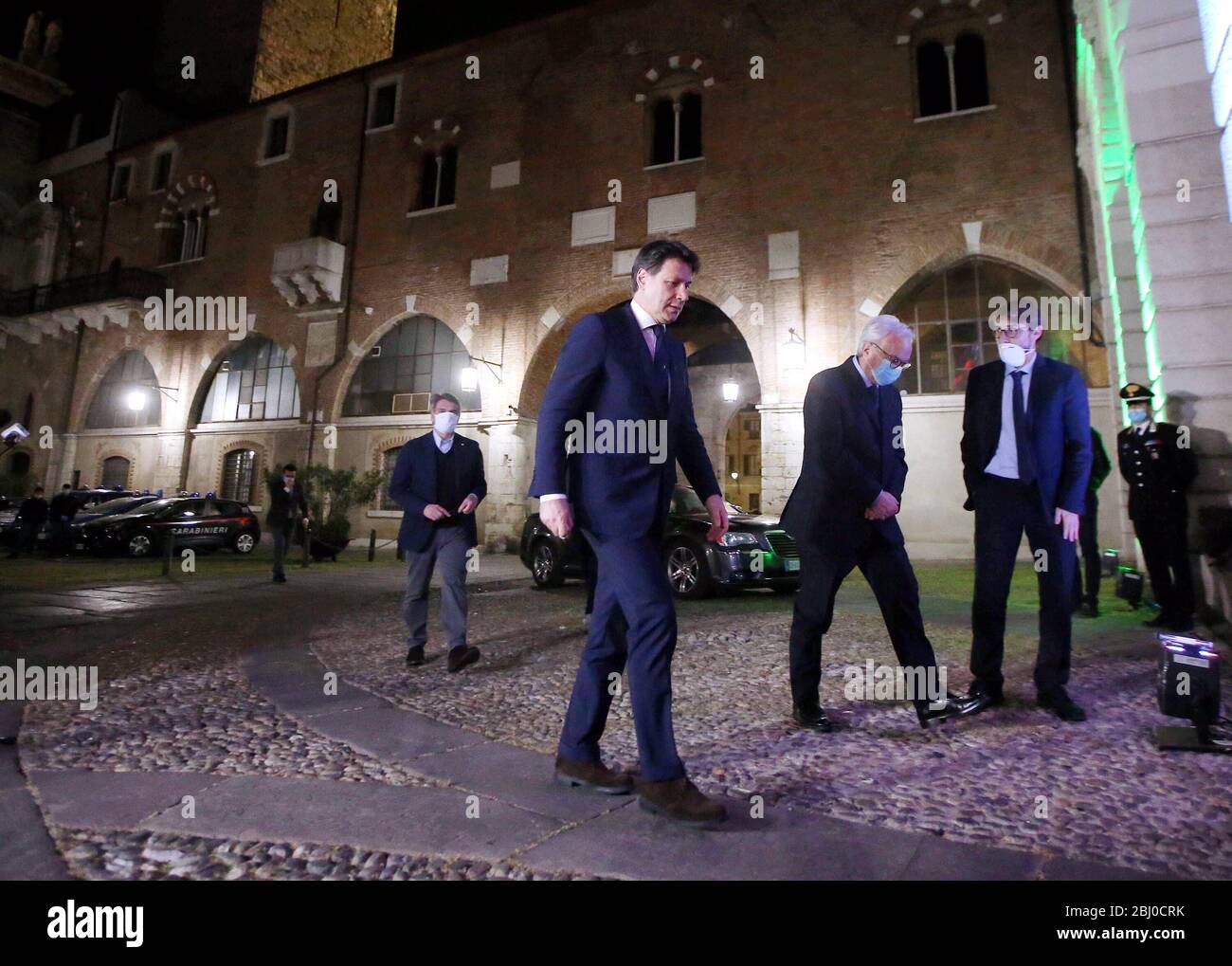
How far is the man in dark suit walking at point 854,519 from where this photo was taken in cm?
292

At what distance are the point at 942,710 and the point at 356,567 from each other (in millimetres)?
11029

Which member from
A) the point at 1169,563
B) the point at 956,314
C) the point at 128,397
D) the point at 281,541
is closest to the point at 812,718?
the point at 1169,563

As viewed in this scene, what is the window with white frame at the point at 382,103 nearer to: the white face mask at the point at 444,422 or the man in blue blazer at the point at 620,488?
the white face mask at the point at 444,422

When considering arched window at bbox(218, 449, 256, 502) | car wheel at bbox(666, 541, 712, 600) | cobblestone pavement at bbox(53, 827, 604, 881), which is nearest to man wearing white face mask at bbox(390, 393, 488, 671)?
cobblestone pavement at bbox(53, 827, 604, 881)

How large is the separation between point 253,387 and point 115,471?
658 centimetres

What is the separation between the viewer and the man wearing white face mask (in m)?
4.26

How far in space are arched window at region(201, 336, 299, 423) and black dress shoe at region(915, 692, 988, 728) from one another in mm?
19755

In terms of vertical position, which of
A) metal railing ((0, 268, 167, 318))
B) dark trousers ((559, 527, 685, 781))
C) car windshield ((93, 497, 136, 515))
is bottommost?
dark trousers ((559, 527, 685, 781))

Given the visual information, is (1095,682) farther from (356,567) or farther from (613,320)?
(356,567)

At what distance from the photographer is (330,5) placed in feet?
83.7

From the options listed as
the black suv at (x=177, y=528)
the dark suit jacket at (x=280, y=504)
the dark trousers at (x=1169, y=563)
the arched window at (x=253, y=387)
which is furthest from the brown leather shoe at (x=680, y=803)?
the arched window at (x=253, y=387)

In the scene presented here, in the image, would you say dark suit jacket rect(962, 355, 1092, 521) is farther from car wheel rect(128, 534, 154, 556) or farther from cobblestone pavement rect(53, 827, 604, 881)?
car wheel rect(128, 534, 154, 556)

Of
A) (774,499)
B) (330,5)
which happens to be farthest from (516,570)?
(330,5)

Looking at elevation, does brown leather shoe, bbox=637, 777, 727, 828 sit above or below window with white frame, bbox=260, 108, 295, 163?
below
